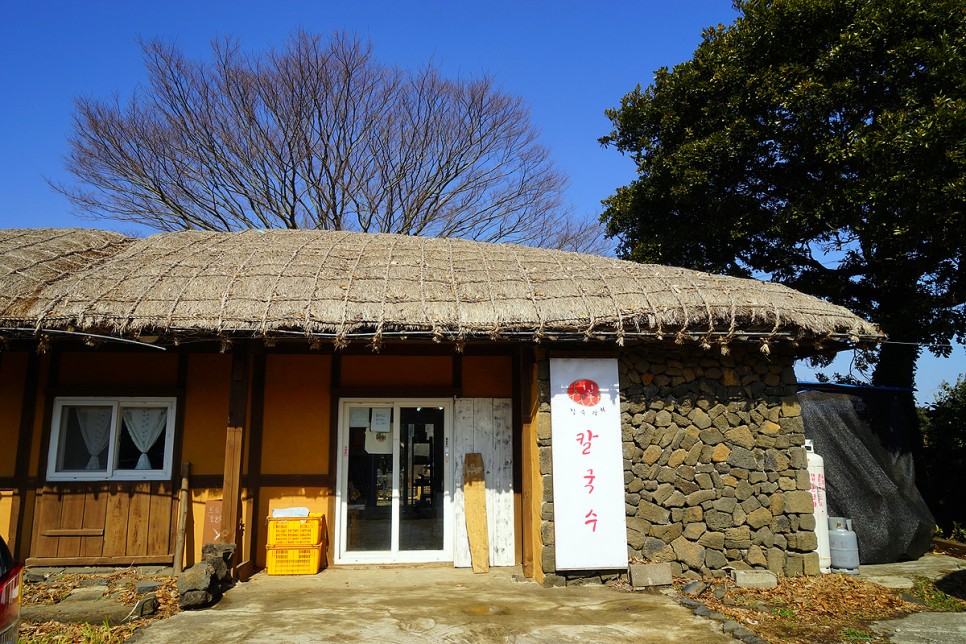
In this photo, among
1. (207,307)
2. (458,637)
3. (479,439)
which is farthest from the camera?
(479,439)

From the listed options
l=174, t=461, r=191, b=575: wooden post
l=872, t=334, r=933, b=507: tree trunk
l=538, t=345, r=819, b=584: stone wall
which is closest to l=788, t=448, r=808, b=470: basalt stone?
l=538, t=345, r=819, b=584: stone wall

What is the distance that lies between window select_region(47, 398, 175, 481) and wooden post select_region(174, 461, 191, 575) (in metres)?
0.41

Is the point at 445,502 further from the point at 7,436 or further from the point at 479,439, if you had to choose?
the point at 7,436

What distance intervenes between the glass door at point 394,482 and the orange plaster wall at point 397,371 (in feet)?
0.86

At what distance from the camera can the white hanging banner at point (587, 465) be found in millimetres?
7238

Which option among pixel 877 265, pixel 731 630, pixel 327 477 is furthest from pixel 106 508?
pixel 877 265

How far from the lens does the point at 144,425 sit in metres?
8.32

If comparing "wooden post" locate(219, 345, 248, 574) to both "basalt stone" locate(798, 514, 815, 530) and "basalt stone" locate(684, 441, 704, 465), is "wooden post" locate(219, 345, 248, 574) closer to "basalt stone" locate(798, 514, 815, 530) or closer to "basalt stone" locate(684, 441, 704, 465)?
"basalt stone" locate(684, 441, 704, 465)

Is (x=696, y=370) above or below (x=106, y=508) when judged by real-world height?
above

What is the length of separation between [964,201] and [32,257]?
39.5 feet

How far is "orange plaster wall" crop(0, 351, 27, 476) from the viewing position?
8.00m

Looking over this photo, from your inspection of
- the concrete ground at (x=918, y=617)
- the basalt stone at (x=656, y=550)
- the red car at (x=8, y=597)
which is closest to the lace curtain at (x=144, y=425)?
the red car at (x=8, y=597)

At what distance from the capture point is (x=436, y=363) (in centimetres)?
864

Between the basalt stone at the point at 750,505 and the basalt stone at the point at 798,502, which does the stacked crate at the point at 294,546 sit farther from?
the basalt stone at the point at 798,502
